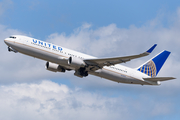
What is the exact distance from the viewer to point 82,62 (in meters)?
44.2

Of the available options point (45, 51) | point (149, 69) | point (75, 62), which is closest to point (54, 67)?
point (75, 62)

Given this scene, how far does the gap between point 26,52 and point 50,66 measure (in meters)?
8.42

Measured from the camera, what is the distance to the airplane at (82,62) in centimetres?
4169

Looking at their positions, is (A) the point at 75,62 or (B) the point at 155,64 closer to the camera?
(A) the point at 75,62

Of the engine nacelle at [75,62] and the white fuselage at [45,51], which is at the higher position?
the white fuselage at [45,51]

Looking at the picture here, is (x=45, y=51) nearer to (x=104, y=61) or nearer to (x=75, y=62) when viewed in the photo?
(x=75, y=62)

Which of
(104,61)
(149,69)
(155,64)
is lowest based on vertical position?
(104,61)

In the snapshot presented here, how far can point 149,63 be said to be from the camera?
179 ft

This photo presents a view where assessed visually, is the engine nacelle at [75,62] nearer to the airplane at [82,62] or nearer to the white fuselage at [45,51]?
the airplane at [82,62]

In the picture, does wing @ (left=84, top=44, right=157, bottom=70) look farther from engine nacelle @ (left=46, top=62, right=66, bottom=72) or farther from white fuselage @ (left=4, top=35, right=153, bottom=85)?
engine nacelle @ (left=46, top=62, right=66, bottom=72)

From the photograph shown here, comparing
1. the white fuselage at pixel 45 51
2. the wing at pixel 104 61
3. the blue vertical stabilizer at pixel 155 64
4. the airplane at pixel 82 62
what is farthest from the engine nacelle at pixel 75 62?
the blue vertical stabilizer at pixel 155 64

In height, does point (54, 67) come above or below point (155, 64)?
below

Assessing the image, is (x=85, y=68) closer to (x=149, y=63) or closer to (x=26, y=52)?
(x=26, y=52)

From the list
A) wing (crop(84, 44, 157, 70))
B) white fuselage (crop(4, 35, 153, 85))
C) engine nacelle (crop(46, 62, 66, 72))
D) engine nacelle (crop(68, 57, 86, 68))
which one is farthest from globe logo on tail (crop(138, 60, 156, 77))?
engine nacelle (crop(46, 62, 66, 72))
